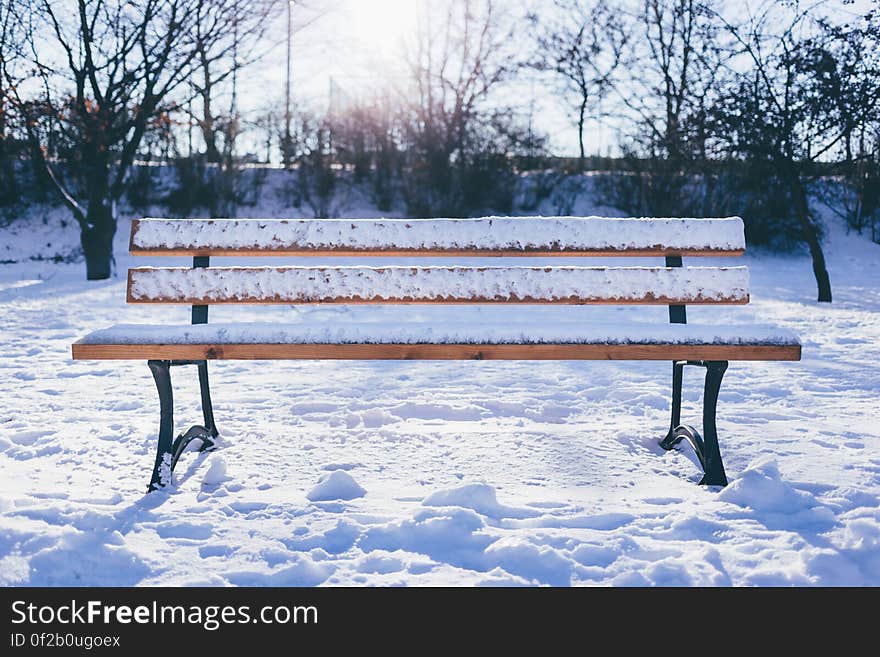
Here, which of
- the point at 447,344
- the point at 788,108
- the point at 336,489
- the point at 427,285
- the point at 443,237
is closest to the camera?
the point at 447,344

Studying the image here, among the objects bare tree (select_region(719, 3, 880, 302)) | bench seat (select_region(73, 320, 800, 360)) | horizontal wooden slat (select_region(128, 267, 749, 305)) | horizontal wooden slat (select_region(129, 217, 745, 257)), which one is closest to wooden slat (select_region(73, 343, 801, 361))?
bench seat (select_region(73, 320, 800, 360))

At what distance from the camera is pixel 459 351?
89.5 inches

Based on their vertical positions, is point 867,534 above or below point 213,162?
below

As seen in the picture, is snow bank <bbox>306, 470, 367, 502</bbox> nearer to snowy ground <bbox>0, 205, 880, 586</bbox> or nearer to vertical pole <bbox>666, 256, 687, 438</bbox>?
snowy ground <bbox>0, 205, 880, 586</bbox>

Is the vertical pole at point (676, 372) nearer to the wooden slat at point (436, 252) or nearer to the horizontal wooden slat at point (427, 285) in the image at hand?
the wooden slat at point (436, 252)

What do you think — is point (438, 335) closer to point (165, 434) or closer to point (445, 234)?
point (445, 234)

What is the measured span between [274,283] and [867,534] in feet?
6.86

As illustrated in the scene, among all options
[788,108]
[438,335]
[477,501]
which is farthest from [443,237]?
[788,108]

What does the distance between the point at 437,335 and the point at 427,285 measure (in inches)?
15.7

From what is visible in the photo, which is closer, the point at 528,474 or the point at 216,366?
the point at 528,474

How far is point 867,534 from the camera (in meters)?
2.01
